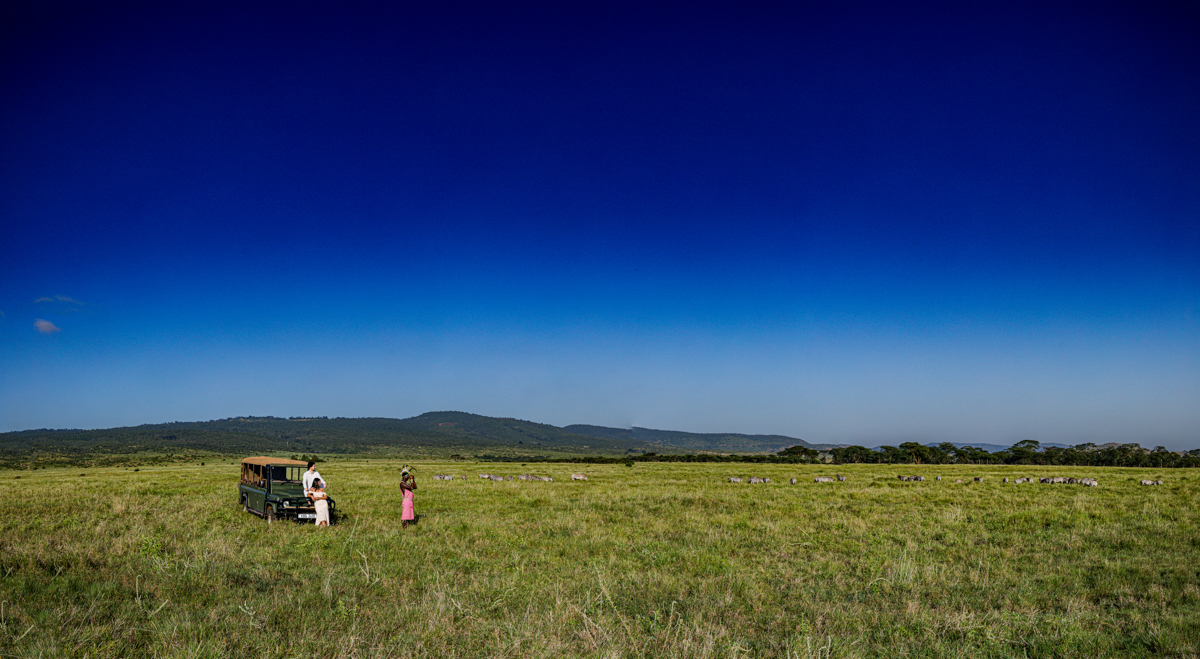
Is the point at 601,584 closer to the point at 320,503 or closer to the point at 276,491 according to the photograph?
the point at 320,503

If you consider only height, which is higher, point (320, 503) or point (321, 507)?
point (320, 503)

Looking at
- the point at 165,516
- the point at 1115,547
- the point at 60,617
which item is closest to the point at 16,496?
the point at 165,516

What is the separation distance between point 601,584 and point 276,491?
557 inches

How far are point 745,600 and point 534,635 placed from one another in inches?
169

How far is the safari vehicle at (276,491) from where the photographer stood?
58.3ft

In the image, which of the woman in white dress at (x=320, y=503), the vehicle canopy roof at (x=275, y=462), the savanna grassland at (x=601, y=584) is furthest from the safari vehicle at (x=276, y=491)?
the savanna grassland at (x=601, y=584)

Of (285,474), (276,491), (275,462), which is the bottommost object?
(276,491)

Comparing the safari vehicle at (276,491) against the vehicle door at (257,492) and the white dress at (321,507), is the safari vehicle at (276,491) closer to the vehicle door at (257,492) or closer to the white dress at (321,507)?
the vehicle door at (257,492)

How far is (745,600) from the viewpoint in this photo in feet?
32.5

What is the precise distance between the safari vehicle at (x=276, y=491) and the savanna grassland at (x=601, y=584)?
82cm

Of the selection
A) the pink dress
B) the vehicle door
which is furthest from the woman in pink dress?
the vehicle door

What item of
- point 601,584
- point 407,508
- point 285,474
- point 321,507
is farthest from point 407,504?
point 601,584

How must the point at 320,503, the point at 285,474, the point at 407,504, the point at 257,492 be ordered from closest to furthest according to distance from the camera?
the point at 320,503 < the point at 407,504 < the point at 257,492 < the point at 285,474

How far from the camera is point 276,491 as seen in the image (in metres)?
18.7
